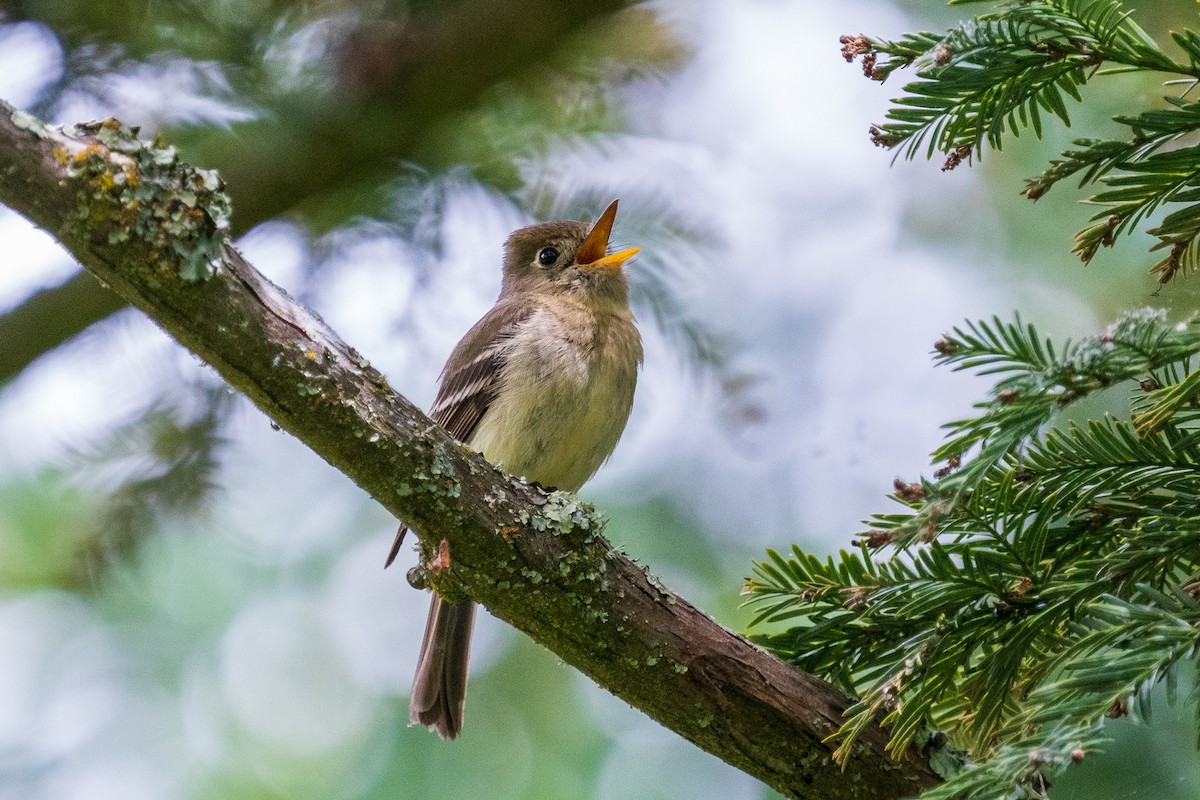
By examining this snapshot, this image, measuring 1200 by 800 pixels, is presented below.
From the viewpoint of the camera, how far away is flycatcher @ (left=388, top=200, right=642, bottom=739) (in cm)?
436

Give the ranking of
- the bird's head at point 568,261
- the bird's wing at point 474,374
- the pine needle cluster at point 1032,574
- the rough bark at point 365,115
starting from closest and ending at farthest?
the pine needle cluster at point 1032,574 → the rough bark at point 365,115 → the bird's wing at point 474,374 → the bird's head at point 568,261

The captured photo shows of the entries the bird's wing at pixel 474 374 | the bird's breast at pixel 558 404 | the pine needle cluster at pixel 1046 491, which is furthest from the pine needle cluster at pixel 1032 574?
the bird's wing at pixel 474 374

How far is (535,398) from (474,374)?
1.45 feet

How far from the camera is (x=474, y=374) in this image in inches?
190

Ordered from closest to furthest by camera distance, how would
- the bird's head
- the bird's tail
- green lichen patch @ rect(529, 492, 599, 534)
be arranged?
green lichen patch @ rect(529, 492, 599, 534), the bird's tail, the bird's head

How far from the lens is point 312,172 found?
378 cm

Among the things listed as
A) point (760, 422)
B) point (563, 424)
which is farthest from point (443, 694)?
point (760, 422)

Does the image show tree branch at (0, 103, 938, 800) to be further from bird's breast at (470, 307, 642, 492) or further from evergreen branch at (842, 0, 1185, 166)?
Result: bird's breast at (470, 307, 642, 492)

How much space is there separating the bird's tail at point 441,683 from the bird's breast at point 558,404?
657 millimetres

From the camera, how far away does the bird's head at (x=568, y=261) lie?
5188mm

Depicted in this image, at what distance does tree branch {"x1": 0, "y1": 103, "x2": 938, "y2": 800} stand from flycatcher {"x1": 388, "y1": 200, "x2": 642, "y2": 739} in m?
1.50

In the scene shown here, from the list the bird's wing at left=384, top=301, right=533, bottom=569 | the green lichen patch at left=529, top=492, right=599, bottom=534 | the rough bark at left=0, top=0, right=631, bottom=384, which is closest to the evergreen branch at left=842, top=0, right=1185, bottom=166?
the green lichen patch at left=529, top=492, right=599, bottom=534

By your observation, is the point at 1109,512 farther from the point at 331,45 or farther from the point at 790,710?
the point at 331,45

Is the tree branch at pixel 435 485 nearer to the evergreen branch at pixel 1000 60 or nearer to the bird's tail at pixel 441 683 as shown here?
the evergreen branch at pixel 1000 60
